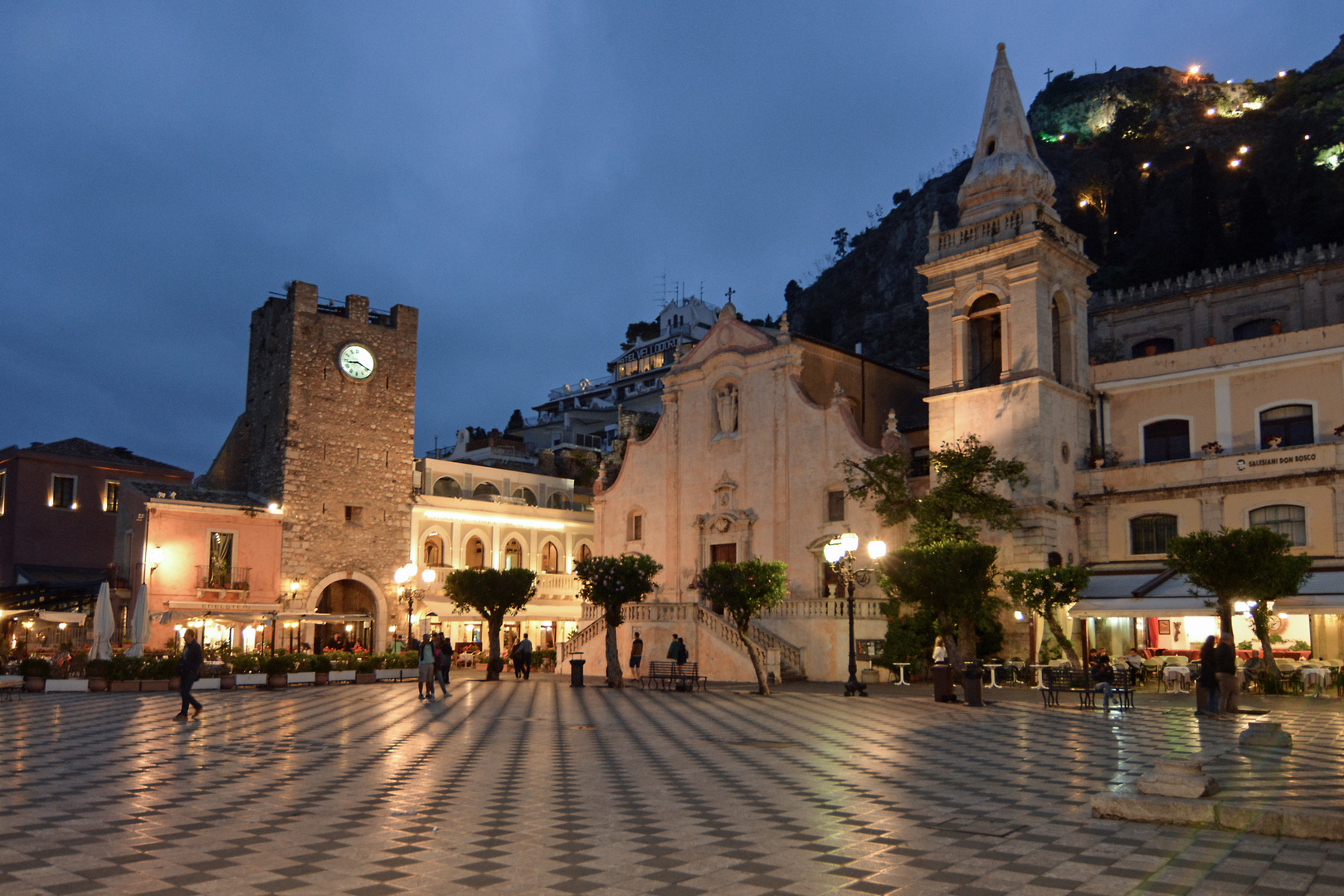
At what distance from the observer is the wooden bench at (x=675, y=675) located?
90.8ft

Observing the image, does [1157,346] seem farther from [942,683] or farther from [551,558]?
[551,558]

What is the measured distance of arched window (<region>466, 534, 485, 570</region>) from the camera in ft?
151

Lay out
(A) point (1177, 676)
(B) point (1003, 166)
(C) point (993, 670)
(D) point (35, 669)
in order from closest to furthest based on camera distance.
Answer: (D) point (35, 669) < (A) point (1177, 676) < (C) point (993, 670) < (B) point (1003, 166)

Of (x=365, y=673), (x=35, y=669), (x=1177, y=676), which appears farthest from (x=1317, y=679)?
(x=35, y=669)

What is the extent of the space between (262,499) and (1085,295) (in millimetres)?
31097

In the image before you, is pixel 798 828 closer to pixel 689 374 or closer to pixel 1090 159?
pixel 689 374

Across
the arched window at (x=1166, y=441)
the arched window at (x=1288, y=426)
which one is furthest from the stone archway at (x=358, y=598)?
the arched window at (x=1288, y=426)

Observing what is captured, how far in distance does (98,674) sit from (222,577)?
1299cm

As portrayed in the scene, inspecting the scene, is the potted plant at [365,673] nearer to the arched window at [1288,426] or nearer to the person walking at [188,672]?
the person walking at [188,672]

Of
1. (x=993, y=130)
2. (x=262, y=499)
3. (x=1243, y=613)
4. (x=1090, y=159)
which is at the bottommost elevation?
(x=1243, y=613)

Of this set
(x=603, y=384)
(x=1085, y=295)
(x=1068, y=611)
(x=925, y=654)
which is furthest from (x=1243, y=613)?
(x=603, y=384)

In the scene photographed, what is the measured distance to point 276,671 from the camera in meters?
28.5

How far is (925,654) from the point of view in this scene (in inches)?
1209

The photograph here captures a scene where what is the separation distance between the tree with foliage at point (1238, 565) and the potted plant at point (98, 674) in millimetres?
24994
